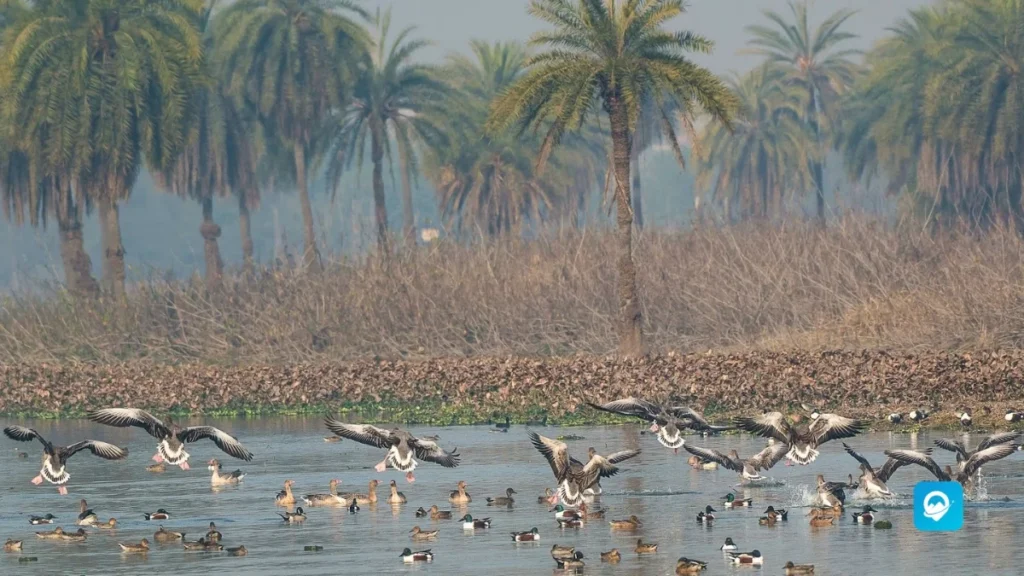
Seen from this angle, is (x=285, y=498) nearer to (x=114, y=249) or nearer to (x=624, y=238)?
(x=624, y=238)

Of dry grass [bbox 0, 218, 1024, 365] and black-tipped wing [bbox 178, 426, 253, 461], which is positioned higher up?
dry grass [bbox 0, 218, 1024, 365]

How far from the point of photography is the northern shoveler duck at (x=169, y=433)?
86.1ft

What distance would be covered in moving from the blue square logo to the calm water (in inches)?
8.5

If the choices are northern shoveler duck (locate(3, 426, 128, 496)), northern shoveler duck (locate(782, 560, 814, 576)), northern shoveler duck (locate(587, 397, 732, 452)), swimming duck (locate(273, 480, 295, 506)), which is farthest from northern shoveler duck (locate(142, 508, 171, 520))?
northern shoveler duck (locate(782, 560, 814, 576))

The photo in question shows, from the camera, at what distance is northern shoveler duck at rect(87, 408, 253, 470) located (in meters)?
26.2

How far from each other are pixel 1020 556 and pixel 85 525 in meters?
12.5

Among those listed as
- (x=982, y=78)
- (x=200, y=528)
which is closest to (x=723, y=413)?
(x=200, y=528)

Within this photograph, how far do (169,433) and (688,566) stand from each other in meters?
10.2

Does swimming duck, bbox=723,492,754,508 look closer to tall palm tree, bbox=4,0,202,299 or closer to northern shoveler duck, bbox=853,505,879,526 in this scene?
northern shoveler duck, bbox=853,505,879,526

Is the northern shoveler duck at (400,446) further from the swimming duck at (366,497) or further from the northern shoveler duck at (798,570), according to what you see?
the northern shoveler duck at (798,570)

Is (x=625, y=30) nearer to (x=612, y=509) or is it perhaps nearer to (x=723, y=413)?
(x=723, y=413)

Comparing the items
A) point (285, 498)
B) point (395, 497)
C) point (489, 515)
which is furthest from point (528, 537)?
point (285, 498)

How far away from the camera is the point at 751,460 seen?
28281mm

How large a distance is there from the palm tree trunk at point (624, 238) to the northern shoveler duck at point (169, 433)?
73.6 ft
